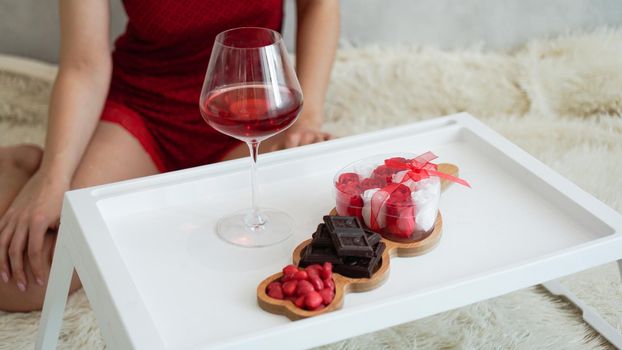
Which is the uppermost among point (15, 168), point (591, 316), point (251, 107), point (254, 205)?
point (251, 107)

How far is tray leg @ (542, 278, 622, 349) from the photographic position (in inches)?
56.0

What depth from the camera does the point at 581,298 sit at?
1.53m

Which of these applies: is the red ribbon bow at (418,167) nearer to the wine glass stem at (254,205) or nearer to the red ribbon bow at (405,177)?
the red ribbon bow at (405,177)

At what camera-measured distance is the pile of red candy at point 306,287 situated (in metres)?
0.93

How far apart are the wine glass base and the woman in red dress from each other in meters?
0.29

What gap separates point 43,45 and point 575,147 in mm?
1338

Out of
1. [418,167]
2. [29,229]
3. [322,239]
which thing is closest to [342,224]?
[322,239]

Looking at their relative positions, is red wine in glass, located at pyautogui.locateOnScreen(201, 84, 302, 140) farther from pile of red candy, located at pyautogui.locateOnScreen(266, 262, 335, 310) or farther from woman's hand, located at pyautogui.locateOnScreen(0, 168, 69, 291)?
woman's hand, located at pyautogui.locateOnScreen(0, 168, 69, 291)

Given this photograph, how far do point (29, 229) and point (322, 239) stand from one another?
0.56m

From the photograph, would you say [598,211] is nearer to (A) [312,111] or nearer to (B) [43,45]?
(A) [312,111]

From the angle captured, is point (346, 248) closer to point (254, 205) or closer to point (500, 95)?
point (254, 205)

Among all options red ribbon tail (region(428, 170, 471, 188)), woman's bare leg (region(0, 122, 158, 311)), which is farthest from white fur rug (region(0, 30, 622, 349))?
red ribbon tail (region(428, 170, 471, 188))

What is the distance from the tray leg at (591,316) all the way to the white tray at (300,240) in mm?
378

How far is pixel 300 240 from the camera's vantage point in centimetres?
110
